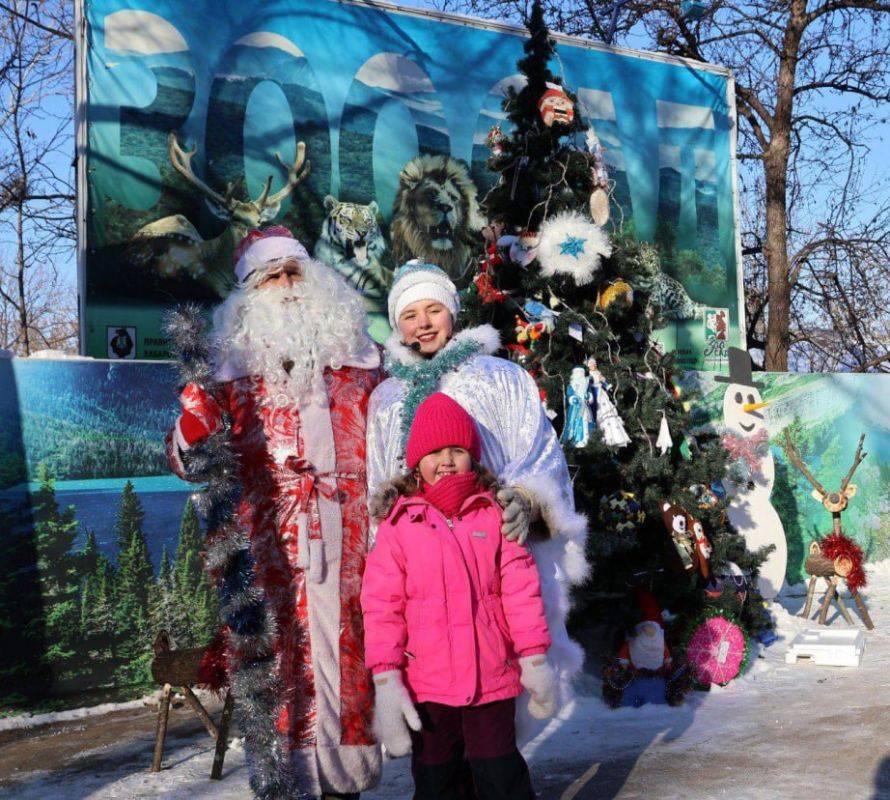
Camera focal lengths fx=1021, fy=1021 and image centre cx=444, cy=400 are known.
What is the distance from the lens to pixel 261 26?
7.99 meters

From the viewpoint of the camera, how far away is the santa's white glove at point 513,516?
120 inches

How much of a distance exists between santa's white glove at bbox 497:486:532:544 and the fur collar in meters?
0.65

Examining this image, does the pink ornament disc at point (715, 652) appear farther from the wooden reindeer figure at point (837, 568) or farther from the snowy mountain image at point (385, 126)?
the snowy mountain image at point (385, 126)

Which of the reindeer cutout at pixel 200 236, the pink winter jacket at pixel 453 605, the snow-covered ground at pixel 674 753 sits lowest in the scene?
the snow-covered ground at pixel 674 753

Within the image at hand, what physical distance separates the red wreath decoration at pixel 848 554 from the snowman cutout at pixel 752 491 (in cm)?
34

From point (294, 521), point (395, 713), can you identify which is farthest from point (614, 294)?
point (395, 713)

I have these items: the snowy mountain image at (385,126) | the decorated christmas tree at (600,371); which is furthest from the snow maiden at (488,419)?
the snowy mountain image at (385,126)

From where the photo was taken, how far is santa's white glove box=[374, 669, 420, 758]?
9.62 ft

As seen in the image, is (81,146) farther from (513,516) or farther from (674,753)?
(674,753)

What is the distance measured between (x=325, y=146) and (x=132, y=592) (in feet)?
12.6

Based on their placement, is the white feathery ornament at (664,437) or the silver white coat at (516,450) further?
the white feathery ornament at (664,437)

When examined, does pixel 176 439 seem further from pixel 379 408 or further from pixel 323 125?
pixel 323 125

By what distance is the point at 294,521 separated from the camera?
3510 mm

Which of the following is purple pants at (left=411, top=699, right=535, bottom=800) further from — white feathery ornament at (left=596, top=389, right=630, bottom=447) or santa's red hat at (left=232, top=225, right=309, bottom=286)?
white feathery ornament at (left=596, top=389, right=630, bottom=447)
